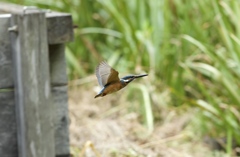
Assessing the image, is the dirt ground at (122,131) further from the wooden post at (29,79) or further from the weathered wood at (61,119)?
the wooden post at (29,79)

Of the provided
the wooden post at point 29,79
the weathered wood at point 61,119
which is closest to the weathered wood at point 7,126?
the wooden post at point 29,79

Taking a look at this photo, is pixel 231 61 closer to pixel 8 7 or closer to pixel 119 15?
pixel 119 15

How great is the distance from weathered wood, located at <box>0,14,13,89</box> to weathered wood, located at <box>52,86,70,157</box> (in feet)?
0.87

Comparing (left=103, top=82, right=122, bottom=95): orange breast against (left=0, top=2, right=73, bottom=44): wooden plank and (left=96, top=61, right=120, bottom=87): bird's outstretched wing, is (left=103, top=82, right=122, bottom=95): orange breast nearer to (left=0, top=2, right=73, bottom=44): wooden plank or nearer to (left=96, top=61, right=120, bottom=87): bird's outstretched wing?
(left=96, top=61, right=120, bottom=87): bird's outstretched wing

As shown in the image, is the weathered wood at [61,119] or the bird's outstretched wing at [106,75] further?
the weathered wood at [61,119]

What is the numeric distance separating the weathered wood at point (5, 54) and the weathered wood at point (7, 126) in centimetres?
6

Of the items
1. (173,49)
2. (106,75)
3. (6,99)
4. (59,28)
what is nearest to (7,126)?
(6,99)

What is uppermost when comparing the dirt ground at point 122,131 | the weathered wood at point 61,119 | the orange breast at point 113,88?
the orange breast at point 113,88

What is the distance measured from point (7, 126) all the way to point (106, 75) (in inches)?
51.8

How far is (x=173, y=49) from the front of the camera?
446cm

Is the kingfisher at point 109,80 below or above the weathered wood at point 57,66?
above

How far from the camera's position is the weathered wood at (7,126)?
2.73 meters

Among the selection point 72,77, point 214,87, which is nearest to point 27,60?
point 214,87

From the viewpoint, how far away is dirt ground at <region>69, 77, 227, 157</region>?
3.47 m
